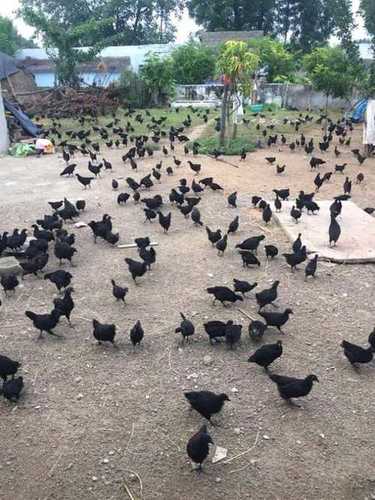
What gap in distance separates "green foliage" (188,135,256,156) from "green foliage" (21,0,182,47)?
39.9 meters

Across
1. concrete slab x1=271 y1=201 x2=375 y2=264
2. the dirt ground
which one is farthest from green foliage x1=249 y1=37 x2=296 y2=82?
the dirt ground

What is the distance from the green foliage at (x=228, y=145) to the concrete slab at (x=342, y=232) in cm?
844

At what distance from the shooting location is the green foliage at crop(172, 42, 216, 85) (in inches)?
1726

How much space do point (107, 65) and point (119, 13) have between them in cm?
1339

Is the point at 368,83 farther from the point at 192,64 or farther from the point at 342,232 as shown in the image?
the point at 192,64

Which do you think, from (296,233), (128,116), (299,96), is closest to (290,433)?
(296,233)

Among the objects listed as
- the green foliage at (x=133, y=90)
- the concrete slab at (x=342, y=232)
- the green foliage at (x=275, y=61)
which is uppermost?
the green foliage at (x=275, y=61)

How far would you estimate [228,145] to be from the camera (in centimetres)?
2212

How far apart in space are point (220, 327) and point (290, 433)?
1.91 meters

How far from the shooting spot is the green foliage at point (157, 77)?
3841cm

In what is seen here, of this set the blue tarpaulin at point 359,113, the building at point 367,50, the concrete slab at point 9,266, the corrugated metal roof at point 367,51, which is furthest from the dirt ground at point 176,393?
the corrugated metal roof at point 367,51

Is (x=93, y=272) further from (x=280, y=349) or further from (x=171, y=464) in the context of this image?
(x=171, y=464)

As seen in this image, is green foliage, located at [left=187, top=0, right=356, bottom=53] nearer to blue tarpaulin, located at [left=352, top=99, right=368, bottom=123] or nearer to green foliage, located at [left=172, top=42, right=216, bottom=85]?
green foliage, located at [left=172, top=42, right=216, bottom=85]

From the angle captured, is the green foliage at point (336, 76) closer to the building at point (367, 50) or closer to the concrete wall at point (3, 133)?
the building at point (367, 50)
